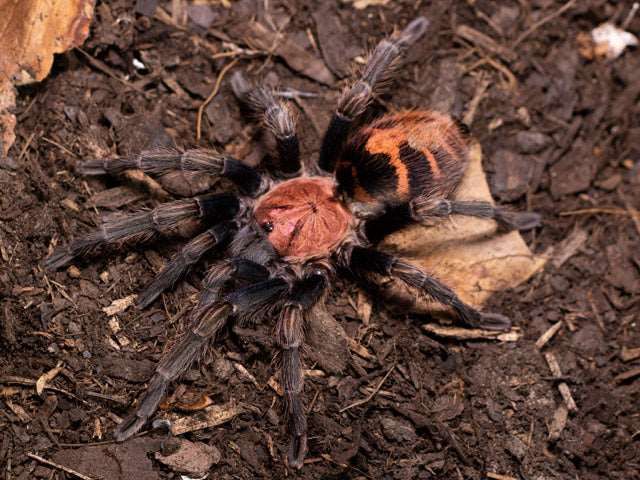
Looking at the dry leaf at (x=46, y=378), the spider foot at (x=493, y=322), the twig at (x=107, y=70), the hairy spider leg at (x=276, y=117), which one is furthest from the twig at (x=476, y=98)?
the dry leaf at (x=46, y=378)

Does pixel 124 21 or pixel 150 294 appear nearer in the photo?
pixel 150 294

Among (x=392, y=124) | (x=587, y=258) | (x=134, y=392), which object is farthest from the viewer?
(x=587, y=258)

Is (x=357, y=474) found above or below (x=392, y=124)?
below

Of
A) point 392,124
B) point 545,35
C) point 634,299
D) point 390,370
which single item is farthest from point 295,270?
point 545,35

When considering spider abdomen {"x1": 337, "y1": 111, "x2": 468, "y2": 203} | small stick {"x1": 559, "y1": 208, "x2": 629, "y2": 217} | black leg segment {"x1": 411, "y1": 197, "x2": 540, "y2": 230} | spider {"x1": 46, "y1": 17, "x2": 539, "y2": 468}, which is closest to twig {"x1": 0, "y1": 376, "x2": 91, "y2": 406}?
spider {"x1": 46, "y1": 17, "x2": 539, "y2": 468}

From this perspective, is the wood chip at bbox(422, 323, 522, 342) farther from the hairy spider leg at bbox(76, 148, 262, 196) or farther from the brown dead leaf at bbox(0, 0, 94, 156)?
the brown dead leaf at bbox(0, 0, 94, 156)

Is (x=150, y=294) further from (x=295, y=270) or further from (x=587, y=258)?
(x=587, y=258)

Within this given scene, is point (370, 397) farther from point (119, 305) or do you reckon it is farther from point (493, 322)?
Answer: point (119, 305)
